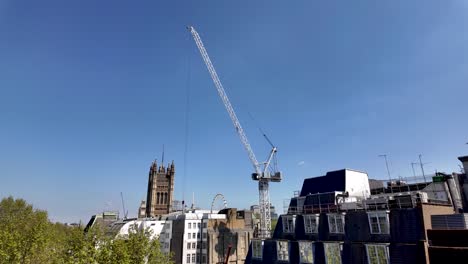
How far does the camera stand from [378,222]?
34344 mm

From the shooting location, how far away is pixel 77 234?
111 feet

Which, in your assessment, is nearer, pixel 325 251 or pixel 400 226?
pixel 400 226

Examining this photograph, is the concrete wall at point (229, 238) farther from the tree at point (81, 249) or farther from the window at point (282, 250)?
the tree at point (81, 249)

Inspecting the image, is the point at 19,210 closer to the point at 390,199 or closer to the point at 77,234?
the point at 77,234

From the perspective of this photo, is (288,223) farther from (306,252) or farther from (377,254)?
(377,254)

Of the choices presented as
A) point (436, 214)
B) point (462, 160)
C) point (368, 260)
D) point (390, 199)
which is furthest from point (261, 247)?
point (462, 160)

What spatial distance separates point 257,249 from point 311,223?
33.1 ft

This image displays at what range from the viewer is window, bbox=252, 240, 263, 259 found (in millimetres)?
44616

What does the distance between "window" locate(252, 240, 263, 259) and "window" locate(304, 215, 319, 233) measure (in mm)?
8020

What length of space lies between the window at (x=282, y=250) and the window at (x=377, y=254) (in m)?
12.2

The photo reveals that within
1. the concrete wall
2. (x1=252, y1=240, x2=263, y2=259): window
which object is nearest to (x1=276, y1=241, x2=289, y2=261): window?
(x1=252, y1=240, x2=263, y2=259): window

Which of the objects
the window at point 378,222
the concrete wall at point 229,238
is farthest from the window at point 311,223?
the concrete wall at point 229,238

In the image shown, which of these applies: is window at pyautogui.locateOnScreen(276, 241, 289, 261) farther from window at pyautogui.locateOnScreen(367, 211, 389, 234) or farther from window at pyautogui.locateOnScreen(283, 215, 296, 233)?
window at pyautogui.locateOnScreen(367, 211, 389, 234)

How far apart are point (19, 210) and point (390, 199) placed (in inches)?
3464
